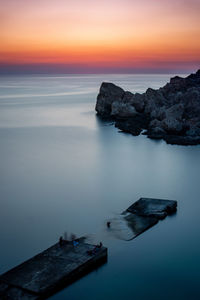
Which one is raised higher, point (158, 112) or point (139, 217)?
point (158, 112)

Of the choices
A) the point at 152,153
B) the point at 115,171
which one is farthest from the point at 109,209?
the point at 152,153

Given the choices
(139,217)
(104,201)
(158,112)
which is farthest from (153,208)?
(158,112)

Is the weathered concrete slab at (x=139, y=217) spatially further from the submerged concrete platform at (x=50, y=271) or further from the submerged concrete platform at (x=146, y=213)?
the submerged concrete platform at (x=50, y=271)

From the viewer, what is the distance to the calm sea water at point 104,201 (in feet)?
64.1

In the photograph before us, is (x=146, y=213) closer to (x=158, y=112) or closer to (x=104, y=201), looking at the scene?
(x=104, y=201)

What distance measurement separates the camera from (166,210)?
26.4 meters

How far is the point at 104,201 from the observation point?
29641 millimetres

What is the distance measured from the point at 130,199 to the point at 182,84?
6240 cm

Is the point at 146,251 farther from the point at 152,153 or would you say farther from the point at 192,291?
the point at 152,153

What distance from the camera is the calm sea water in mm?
19531

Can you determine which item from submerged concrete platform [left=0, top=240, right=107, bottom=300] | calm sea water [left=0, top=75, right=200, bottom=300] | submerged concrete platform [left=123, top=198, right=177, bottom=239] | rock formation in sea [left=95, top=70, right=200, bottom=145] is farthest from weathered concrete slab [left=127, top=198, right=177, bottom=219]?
rock formation in sea [left=95, top=70, right=200, bottom=145]

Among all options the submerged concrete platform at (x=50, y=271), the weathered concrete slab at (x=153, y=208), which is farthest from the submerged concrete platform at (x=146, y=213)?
the submerged concrete platform at (x=50, y=271)

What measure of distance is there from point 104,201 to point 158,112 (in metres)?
34.8

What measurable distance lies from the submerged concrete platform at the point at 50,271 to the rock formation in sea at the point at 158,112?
30194 millimetres
